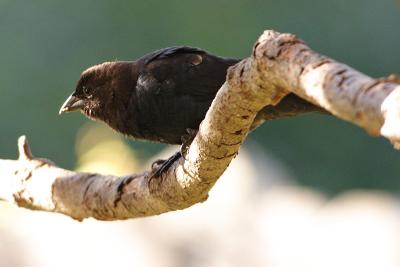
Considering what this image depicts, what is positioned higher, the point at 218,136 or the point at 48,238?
the point at 218,136

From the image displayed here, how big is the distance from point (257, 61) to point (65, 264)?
5.70 m

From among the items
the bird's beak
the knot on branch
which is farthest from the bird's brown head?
the knot on branch

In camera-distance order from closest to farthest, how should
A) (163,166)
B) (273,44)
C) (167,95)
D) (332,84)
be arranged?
(332,84)
(273,44)
(163,166)
(167,95)

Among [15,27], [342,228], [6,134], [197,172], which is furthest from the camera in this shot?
[15,27]

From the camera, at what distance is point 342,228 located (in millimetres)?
8352

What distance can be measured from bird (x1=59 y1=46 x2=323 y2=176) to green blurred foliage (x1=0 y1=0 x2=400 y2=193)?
15.2ft

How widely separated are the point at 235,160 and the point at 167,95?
4.23m

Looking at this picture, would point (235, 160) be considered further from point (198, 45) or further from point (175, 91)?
point (175, 91)

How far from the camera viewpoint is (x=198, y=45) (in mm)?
11469

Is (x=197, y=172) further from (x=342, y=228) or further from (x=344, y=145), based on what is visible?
(x=344, y=145)

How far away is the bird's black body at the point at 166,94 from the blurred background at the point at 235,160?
3.11m

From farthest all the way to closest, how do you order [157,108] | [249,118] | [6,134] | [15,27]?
[15,27], [6,134], [157,108], [249,118]

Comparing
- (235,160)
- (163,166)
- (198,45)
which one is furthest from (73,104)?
(198,45)

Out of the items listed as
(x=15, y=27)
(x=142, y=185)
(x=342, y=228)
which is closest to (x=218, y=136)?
(x=142, y=185)
